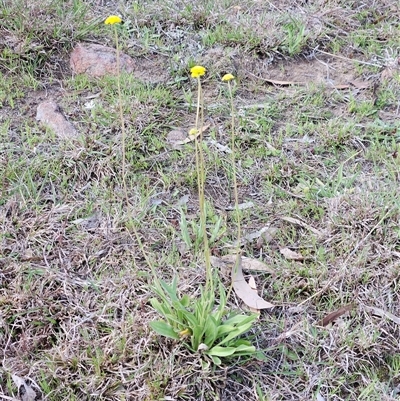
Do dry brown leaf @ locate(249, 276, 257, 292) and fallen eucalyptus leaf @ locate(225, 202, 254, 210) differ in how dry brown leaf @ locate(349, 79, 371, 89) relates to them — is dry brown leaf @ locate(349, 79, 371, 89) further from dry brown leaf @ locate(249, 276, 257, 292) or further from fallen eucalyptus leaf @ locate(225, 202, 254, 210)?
dry brown leaf @ locate(249, 276, 257, 292)

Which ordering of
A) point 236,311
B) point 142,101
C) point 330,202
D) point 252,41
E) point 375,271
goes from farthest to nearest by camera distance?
point 252,41 < point 142,101 < point 330,202 < point 375,271 < point 236,311

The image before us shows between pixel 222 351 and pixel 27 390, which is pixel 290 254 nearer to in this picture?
pixel 222 351

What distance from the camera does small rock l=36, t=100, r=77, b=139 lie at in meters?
2.68

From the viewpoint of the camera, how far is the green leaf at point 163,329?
175 centimetres

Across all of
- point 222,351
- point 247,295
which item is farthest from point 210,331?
point 247,295

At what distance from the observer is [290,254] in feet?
7.23

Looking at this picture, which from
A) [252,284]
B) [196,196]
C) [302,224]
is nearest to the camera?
[252,284]

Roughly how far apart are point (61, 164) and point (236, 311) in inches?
43.7

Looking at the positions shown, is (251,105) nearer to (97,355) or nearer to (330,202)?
(330,202)

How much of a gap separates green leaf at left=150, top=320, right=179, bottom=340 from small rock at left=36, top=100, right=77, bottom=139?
4.05 feet

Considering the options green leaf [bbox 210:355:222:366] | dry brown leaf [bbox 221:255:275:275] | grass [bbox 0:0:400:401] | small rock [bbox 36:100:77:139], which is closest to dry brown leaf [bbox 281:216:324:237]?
grass [bbox 0:0:400:401]

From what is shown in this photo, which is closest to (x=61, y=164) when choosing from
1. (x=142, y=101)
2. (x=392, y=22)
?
(x=142, y=101)

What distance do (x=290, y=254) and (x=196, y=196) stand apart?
20.5 inches

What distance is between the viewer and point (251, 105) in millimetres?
2904
